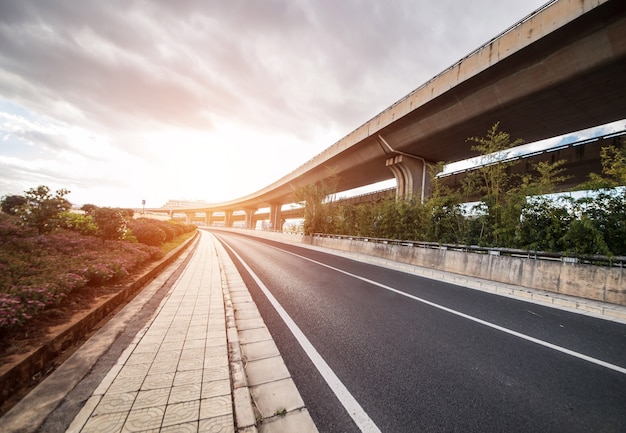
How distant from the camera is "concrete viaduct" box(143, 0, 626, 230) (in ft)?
30.5

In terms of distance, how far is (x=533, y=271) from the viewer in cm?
720

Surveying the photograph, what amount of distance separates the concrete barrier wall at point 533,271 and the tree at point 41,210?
43.1ft

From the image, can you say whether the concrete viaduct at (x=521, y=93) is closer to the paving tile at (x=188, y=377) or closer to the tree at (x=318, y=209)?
the tree at (x=318, y=209)

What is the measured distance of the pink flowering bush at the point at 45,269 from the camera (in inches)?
111

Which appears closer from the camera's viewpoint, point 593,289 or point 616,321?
point 616,321

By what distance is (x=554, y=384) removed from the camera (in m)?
2.63

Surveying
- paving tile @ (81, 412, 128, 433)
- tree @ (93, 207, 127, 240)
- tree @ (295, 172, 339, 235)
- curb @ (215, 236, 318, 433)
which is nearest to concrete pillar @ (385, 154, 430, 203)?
tree @ (295, 172, 339, 235)

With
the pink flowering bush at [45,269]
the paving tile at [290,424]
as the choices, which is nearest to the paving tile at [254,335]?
the paving tile at [290,424]

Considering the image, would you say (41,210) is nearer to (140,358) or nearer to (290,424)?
(140,358)

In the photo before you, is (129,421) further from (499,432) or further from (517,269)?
(517,269)

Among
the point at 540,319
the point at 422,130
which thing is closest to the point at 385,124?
the point at 422,130

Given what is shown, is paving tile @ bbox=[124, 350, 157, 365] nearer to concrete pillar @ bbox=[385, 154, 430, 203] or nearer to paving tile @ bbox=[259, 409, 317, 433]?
paving tile @ bbox=[259, 409, 317, 433]

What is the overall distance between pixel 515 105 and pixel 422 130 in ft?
16.4

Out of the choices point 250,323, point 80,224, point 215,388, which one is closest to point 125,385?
point 215,388
